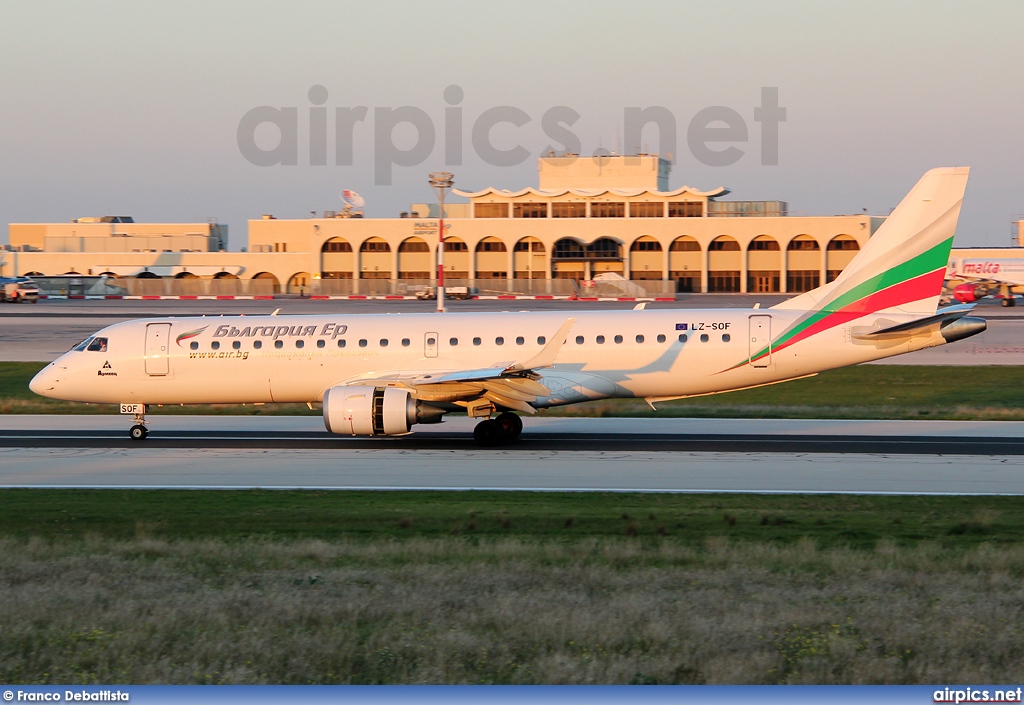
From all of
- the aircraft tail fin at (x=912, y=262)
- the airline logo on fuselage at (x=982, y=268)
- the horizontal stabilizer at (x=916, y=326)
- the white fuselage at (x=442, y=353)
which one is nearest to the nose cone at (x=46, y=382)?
the white fuselage at (x=442, y=353)

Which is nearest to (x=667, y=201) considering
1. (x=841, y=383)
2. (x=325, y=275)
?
(x=325, y=275)

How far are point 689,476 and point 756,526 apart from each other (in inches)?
185

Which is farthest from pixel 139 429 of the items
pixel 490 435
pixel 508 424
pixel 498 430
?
pixel 508 424

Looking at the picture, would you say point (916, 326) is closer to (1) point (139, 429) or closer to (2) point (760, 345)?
(2) point (760, 345)

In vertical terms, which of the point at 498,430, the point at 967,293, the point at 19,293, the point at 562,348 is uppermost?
the point at 19,293

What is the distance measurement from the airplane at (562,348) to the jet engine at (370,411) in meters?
0.38

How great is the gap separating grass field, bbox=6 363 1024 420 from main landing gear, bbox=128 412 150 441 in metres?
6.22

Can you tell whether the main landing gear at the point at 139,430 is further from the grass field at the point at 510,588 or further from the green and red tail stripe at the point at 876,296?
the green and red tail stripe at the point at 876,296

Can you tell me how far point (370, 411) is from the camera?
23828 mm

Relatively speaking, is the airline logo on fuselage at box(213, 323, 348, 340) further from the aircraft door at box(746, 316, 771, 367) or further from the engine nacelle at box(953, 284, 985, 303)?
the engine nacelle at box(953, 284, 985, 303)

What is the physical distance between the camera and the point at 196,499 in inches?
711

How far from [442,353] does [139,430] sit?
7920 mm

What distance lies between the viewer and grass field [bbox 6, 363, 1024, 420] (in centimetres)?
3241

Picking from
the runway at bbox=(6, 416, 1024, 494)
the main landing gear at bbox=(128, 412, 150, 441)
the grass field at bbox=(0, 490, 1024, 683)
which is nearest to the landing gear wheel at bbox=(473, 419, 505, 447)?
the runway at bbox=(6, 416, 1024, 494)
